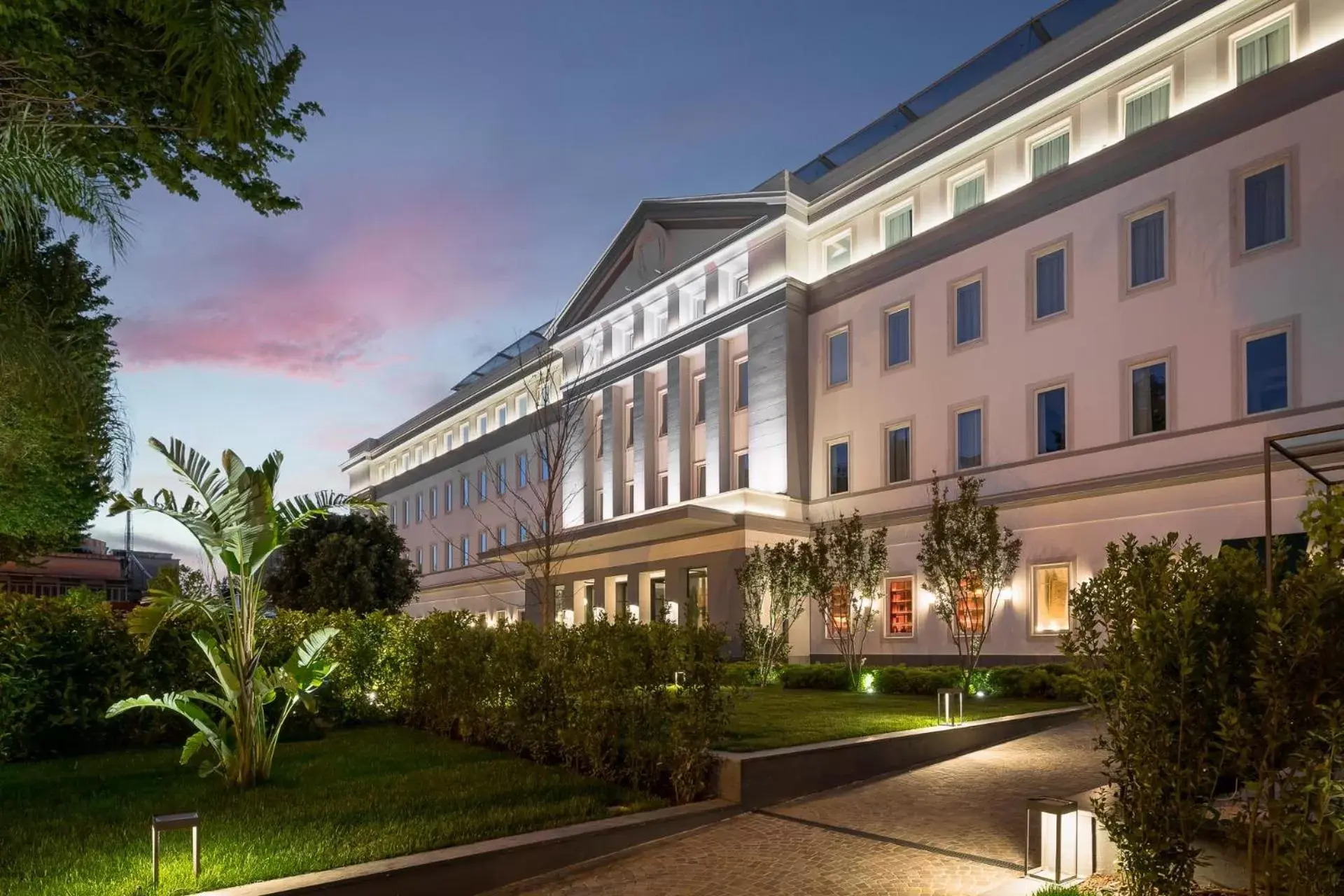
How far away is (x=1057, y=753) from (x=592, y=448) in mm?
30907

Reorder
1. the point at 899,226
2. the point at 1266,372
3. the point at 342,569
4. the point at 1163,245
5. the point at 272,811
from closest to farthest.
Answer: the point at 272,811
the point at 1266,372
the point at 1163,245
the point at 899,226
the point at 342,569

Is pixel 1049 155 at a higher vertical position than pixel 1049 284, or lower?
higher

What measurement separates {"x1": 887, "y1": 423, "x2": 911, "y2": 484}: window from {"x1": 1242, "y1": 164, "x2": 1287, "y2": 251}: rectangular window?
33.1 feet

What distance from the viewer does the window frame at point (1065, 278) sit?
23453mm

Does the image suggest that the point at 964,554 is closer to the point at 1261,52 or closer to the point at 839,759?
the point at 839,759

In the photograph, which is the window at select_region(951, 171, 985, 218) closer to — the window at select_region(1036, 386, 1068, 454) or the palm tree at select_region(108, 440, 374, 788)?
the window at select_region(1036, 386, 1068, 454)

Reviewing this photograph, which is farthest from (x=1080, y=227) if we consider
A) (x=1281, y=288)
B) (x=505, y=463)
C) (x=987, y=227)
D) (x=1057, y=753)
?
(x=505, y=463)

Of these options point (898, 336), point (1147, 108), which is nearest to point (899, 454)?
point (898, 336)

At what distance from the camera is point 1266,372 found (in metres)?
19.7

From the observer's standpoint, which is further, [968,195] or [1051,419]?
[968,195]

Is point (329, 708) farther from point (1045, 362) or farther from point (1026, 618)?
point (1045, 362)

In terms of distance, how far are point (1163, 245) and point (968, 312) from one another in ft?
18.1

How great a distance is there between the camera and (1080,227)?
23266 millimetres

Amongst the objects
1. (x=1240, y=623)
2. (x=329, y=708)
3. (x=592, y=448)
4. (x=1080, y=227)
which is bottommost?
(x=329, y=708)
